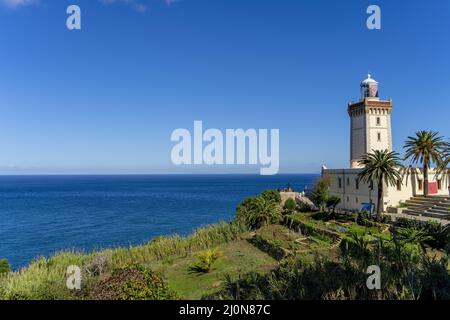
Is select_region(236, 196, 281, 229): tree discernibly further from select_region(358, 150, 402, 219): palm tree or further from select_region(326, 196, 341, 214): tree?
select_region(358, 150, 402, 219): palm tree

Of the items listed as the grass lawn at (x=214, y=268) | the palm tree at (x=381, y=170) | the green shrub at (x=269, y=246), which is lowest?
the grass lawn at (x=214, y=268)

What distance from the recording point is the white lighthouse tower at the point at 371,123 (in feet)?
125

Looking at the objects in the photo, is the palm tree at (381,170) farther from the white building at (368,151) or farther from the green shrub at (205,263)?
the green shrub at (205,263)

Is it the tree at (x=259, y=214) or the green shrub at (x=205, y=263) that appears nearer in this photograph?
the green shrub at (x=205, y=263)

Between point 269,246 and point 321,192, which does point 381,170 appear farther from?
point 269,246

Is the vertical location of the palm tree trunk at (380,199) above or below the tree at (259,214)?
above

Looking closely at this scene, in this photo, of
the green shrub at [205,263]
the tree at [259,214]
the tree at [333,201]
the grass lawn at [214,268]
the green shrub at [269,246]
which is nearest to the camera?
the grass lawn at [214,268]

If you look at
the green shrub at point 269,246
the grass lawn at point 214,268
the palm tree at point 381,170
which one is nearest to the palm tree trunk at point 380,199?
the palm tree at point 381,170

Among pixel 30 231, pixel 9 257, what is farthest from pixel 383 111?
pixel 30 231

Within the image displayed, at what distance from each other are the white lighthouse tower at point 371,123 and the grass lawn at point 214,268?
19.8 meters

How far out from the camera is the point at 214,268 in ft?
68.0

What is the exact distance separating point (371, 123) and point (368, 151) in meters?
3.17

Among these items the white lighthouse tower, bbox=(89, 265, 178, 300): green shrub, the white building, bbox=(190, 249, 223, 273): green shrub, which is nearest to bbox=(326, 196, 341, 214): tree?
the white building

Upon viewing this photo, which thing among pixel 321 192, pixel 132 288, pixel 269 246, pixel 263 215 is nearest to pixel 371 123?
pixel 321 192
